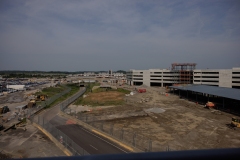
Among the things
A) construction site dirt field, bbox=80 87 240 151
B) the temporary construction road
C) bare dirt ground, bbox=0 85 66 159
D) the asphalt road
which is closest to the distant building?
construction site dirt field, bbox=80 87 240 151

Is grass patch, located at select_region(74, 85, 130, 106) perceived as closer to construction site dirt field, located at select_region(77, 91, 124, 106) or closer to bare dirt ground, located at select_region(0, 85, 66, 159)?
construction site dirt field, located at select_region(77, 91, 124, 106)

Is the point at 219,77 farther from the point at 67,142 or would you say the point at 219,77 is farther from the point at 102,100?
the point at 67,142

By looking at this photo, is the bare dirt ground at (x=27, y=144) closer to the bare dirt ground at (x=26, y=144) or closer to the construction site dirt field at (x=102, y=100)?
the bare dirt ground at (x=26, y=144)

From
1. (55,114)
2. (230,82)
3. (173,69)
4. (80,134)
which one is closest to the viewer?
(80,134)

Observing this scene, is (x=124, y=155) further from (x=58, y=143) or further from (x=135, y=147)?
(x=58, y=143)

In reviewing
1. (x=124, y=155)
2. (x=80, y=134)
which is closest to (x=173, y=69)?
(x=80, y=134)

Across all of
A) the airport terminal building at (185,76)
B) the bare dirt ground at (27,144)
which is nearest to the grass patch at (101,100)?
the bare dirt ground at (27,144)
